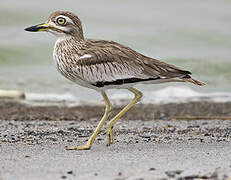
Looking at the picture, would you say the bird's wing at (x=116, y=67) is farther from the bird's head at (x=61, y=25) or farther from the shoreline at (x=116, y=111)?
the shoreline at (x=116, y=111)

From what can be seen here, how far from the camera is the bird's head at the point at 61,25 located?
6109mm

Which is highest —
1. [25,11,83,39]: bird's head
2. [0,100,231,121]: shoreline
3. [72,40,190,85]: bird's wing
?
[25,11,83,39]: bird's head

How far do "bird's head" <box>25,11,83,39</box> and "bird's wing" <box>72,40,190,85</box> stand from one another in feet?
0.96

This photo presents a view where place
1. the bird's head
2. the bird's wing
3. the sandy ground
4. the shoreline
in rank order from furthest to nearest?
the shoreline, the bird's head, the bird's wing, the sandy ground

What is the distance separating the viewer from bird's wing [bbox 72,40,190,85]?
5.80 metres

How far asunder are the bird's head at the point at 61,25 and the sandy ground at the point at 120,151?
48.1 inches

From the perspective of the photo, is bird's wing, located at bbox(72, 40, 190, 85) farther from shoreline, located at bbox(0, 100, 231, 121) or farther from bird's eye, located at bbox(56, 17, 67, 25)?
shoreline, located at bbox(0, 100, 231, 121)

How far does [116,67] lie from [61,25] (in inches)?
31.3

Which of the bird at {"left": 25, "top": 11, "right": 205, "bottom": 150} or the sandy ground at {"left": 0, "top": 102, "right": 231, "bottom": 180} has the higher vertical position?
the bird at {"left": 25, "top": 11, "right": 205, "bottom": 150}

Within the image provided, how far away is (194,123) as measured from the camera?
29.5ft

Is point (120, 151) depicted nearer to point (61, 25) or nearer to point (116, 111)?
point (61, 25)

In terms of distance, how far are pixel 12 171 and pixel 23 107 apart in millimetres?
6929

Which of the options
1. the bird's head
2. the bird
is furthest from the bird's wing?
the bird's head

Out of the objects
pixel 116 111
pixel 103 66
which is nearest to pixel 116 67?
pixel 103 66
